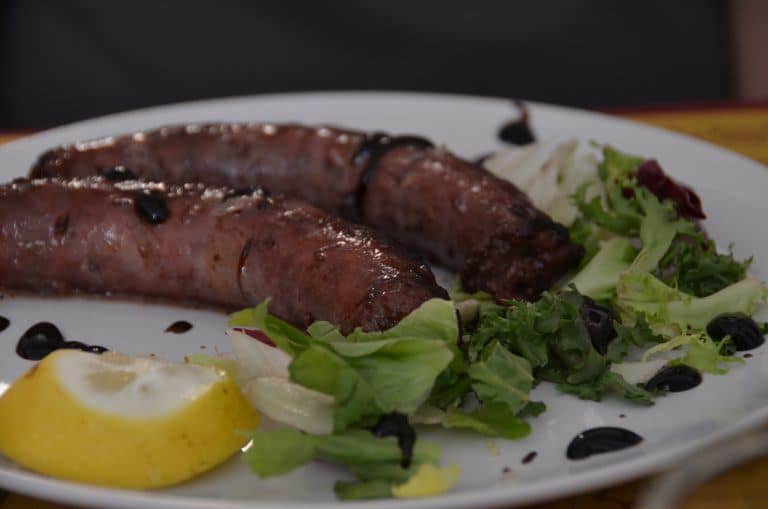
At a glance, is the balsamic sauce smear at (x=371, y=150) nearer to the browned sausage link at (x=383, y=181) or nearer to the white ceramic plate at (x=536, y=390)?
the browned sausage link at (x=383, y=181)

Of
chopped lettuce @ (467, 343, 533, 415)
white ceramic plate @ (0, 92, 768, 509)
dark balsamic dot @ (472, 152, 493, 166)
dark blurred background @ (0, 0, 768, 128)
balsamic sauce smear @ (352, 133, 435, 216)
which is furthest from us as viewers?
dark blurred background @ (0, 0, 768, 128)

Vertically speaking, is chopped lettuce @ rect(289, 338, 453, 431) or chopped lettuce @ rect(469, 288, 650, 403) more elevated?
chopped lettuce @ rect(289, 338, 453, 431)

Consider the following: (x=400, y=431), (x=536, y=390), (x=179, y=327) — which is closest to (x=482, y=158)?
(x=179, y=327)

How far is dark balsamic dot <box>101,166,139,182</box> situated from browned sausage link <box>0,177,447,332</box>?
94 mm

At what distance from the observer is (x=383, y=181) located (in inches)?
128

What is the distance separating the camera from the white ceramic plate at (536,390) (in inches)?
73.0

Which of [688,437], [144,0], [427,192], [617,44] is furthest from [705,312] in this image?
[144,0]

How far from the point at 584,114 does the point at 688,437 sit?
2.38 metres

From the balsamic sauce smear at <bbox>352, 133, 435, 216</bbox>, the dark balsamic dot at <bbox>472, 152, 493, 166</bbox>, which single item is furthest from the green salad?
the dark balsamic dot at <bbox>472, 152, 493, 166</bbox>

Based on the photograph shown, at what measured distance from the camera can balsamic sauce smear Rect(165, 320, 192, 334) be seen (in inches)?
110

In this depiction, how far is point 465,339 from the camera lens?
244 centimetres

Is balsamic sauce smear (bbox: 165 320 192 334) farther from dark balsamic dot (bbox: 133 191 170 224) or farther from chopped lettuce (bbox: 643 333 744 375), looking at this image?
chopped lettuce (bbox: 643 333 744 375)

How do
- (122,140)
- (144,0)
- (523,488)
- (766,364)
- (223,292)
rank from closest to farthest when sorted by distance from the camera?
(523,488) < (766,364) < (223,292) < (122,140) < (144,0)

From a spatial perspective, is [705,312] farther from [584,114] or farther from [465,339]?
[584,114]
